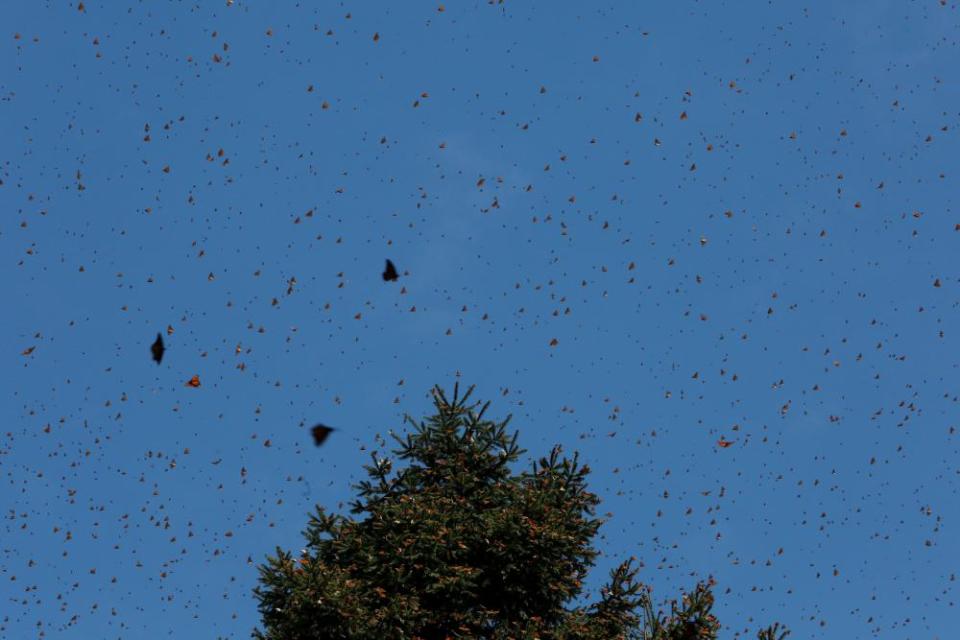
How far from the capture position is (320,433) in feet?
72.8

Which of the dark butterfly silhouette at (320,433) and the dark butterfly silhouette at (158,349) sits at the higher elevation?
the dark butterfly silhouette at (158,349)

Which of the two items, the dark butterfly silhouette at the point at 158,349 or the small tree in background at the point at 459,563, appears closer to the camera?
the small tree in background at the point at 459,563

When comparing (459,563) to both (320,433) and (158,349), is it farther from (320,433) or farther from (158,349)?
(158,349)

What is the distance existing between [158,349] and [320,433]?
5132mm

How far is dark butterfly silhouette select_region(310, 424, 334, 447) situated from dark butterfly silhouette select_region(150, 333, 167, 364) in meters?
4.76

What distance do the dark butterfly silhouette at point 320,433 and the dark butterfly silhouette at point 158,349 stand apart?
15.6ft

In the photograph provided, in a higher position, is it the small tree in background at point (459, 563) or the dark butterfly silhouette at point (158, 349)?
the dark butterfly silhouette at point (158, 349)

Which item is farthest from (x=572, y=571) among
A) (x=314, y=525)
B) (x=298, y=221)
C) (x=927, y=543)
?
(x=298, y=221)

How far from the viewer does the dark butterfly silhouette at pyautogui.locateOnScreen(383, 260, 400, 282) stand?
2542cm

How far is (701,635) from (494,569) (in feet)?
13.4

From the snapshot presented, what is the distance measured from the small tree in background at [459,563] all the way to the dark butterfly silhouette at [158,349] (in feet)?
16.4

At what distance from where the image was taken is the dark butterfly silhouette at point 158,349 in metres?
25.0

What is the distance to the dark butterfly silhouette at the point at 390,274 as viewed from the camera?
2542 centimetres

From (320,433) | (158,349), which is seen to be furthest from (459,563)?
(158,349)
